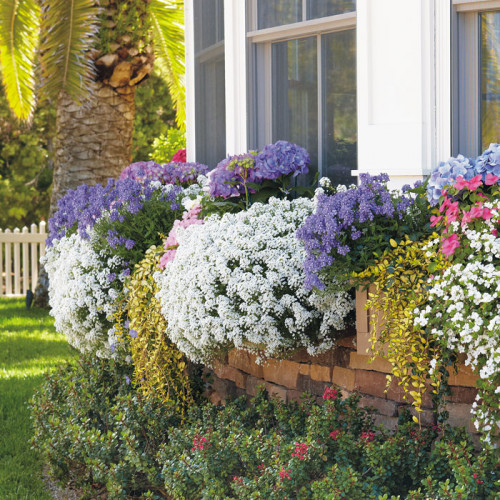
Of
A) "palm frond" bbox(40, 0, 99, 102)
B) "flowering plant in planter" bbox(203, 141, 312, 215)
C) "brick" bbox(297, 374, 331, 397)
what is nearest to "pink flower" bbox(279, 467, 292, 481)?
"brick" bbox(297, 374, 331, 397)

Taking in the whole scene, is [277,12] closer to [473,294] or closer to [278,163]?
[278,163]

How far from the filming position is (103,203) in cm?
503

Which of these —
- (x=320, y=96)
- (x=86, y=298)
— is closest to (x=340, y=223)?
(x=320, y=96)

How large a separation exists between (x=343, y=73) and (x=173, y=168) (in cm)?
160

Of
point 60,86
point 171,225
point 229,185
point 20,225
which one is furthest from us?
point 20,225

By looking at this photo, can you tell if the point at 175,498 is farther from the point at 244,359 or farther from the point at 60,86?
the point at 60,86

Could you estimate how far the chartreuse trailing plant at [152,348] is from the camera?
4.29m

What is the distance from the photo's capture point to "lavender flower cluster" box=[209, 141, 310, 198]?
13.7 ft

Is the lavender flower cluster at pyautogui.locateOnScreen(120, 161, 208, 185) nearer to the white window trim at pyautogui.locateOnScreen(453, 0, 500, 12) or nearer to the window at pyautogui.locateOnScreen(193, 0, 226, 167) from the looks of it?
the window at pyautogui.locateOnScreen(193, 0, 226, 167)

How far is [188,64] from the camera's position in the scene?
558cm

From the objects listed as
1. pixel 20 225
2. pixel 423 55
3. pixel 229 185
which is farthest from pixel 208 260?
pixel 20 225

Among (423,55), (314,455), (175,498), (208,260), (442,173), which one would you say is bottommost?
(175,498)

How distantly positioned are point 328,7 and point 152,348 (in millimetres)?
2226

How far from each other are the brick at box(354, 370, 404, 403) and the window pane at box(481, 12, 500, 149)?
125cm
